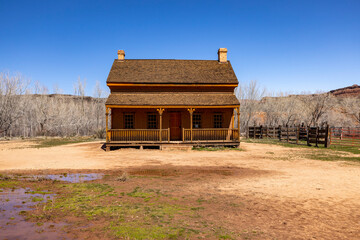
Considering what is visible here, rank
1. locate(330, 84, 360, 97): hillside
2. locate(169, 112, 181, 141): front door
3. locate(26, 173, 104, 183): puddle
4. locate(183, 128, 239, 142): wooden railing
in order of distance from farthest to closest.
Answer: locate(330, 84, 360, 97): hillside → locate(169, 112, 181, 141): front door → locate(183, 128, 239, 142): wooden railing → locate(26, 173, 104, 183): puddle

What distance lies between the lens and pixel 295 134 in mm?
24859

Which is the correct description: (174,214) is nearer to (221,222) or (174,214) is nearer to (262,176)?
(221,222)

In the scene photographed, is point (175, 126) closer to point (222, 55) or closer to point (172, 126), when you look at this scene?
point (172, 126)

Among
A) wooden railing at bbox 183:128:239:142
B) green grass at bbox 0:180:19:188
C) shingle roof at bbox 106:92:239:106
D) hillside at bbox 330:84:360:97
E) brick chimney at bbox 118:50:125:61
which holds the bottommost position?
green grass at bbox 0:180:19:188

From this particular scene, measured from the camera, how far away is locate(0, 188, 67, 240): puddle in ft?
13.9

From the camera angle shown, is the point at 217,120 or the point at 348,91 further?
the point at 348,91

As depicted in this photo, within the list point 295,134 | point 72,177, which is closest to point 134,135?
point 72,177

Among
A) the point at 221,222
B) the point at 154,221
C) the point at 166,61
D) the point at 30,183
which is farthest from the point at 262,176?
the point at 166,61

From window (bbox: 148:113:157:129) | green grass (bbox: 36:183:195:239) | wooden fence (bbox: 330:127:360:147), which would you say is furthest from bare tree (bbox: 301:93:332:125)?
green grass (bbox: 36:183:195:239)

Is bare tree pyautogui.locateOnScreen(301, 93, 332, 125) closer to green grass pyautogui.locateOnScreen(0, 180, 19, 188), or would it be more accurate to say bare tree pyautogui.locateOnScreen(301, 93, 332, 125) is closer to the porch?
the porch

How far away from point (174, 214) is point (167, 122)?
15383 millimetres

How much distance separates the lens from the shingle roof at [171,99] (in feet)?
62.0

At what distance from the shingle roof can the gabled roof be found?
107 centimetres

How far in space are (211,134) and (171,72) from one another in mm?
6542
